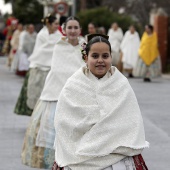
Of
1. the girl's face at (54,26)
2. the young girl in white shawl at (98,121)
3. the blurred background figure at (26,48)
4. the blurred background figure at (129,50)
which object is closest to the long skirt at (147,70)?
the blurred background figure at (129,50)

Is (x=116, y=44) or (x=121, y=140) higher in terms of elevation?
(x=121, y=140)

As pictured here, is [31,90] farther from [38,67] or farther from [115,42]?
[115,42]

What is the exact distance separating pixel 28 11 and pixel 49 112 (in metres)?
42.5

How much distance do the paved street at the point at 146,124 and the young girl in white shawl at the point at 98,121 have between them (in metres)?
3.98

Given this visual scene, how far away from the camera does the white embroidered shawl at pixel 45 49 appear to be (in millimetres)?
12102

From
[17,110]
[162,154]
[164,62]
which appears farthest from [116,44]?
[162,154]

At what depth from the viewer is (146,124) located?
14.1m

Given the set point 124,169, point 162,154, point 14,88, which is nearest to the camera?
point 124,169

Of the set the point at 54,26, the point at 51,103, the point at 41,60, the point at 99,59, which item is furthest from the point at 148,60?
the point at 99,59

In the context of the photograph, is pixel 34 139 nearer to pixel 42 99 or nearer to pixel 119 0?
pixel 42 99

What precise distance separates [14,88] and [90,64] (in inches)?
634

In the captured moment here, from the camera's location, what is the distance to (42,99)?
953cm

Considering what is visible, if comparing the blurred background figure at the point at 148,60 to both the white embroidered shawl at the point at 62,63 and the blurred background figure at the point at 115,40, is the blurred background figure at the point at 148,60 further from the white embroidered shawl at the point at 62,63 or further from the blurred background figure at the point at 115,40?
the white embroidered shawl at the point at 62,63

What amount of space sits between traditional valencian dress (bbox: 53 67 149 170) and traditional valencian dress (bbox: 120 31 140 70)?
21231mm
